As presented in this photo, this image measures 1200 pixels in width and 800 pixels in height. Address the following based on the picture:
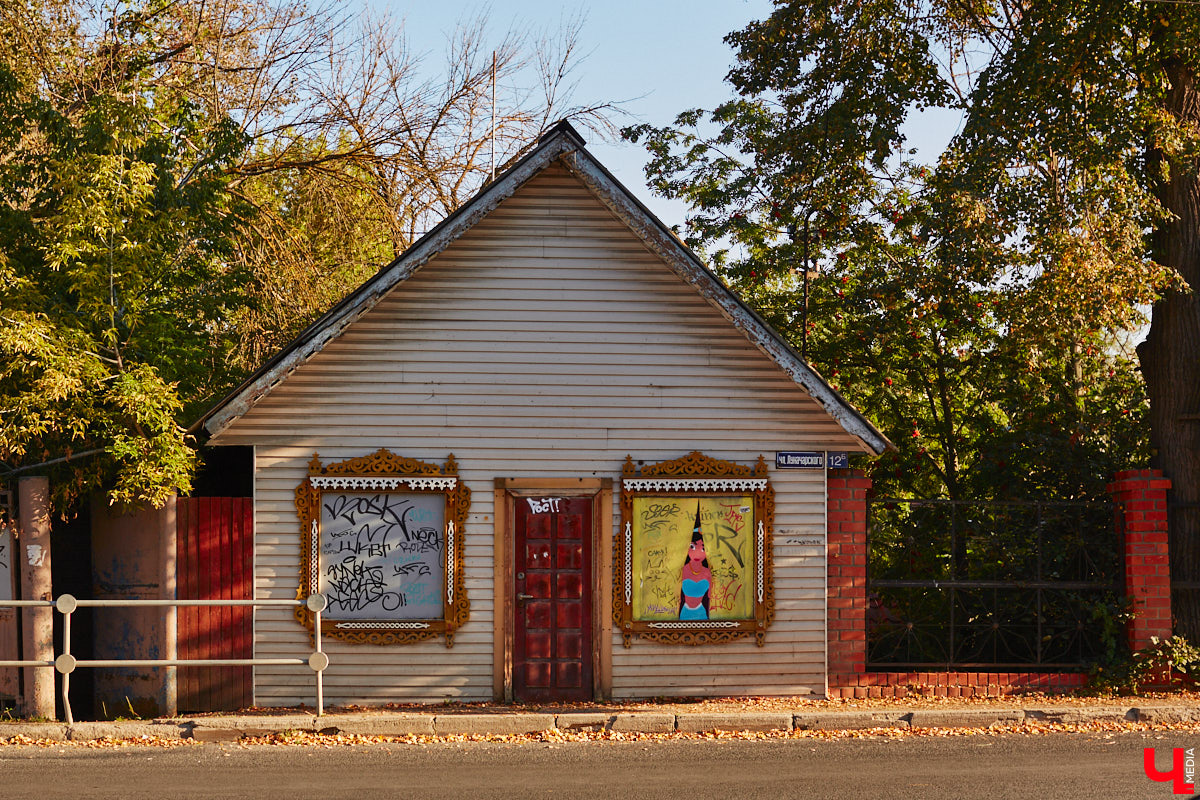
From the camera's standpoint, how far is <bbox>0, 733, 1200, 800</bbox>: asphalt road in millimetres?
7617

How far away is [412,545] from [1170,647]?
769 cm

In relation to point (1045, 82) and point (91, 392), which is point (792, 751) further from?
point (1045, 82)

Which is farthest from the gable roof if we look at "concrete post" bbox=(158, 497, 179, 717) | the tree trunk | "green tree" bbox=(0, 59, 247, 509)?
the tree trunk

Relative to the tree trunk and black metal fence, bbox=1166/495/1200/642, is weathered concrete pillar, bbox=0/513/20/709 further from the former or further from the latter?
the tree trunk

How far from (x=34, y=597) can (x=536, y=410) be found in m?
4.84

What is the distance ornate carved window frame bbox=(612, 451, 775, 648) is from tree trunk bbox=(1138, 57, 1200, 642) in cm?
445

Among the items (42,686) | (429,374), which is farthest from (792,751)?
(42,686)

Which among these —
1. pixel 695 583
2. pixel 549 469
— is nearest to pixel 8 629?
pixel 549 469

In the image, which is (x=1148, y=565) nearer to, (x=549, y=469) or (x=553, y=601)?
(x=553, y=601)

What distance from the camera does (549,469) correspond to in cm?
1066

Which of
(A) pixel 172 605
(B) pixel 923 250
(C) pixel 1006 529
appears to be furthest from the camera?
(B) pixel 923 250

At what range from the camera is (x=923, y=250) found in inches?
525

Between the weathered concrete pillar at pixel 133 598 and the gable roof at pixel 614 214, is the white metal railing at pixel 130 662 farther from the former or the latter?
the gable roof at pixel 614 214

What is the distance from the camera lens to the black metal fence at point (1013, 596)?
36.5 ft
